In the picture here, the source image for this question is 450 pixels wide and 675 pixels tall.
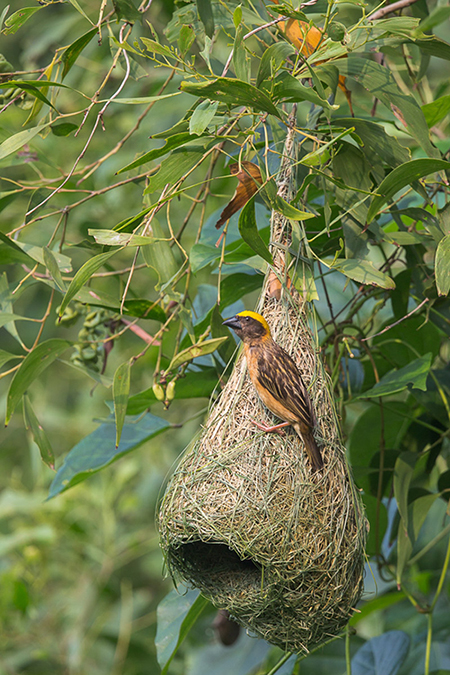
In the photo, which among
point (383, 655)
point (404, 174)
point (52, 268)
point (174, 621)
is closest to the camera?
point (404, 174)

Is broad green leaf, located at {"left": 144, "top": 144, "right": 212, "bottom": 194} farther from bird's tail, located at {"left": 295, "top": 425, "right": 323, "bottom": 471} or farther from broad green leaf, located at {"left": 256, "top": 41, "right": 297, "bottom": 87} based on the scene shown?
bird's tail, located at {"left": 295, "top": 425, "right": 323, "bottom": 471}

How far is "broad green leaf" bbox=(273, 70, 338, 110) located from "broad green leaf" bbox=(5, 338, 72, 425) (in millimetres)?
703

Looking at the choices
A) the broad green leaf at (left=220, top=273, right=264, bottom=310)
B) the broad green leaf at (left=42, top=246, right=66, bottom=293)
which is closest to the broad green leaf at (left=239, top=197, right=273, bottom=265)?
the broad green leaf at (left=42, top=246, right=66, bottom=293)

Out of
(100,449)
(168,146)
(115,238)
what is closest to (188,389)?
(100,449)

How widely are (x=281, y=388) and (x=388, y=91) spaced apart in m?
0.61

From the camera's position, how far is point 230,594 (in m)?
1.30

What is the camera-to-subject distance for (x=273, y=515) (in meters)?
1.19

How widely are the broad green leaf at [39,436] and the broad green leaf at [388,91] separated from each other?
98 cm

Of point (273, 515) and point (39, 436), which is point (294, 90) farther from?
point (39, 436)

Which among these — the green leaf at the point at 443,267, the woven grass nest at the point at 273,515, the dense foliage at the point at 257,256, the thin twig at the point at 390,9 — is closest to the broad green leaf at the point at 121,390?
the dense foliage at the point at 257,256

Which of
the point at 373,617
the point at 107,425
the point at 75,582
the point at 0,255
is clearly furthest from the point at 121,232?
the point at 75,582

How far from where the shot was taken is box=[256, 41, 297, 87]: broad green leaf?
40.5 inches

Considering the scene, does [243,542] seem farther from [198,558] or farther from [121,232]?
[121,232]

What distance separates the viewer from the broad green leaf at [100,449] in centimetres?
163
